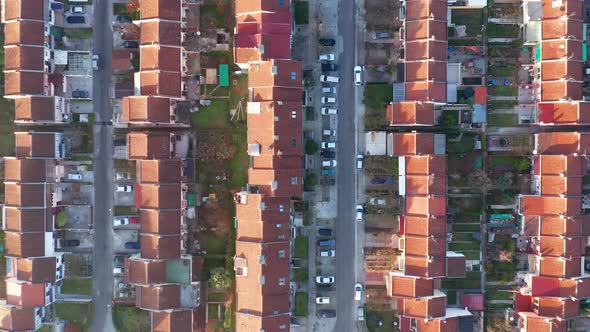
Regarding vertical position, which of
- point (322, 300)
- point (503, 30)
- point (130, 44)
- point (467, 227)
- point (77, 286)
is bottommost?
point (322, 300)

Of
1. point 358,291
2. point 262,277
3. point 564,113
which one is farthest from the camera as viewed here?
point 358,291

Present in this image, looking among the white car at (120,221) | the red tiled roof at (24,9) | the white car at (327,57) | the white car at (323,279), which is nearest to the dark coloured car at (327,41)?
the white car at (327,57)

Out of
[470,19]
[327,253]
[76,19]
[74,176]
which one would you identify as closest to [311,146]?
[327,253]

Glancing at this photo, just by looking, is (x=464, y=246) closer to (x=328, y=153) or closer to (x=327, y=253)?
(x=327, y=253)

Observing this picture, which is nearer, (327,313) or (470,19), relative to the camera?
(470,19)

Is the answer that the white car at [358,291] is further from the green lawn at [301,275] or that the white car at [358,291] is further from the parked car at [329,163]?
the parked car at [329,163]

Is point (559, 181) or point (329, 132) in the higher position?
point (329, 132)

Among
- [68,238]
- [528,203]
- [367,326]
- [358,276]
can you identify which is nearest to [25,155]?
[68,238]

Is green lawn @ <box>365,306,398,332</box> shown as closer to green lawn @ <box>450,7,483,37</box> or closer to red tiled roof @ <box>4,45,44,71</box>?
green lawn @ <box>450,7,483,37</box>
